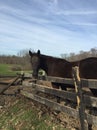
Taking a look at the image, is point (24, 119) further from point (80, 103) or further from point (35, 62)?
point (35, 62)

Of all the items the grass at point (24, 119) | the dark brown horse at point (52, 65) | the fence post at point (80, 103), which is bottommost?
the grass at point (24, 119)

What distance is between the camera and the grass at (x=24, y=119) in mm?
6388

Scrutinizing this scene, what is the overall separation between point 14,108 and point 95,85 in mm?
4446

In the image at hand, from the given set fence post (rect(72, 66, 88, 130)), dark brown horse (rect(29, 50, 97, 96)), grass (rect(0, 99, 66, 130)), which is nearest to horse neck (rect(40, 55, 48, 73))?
dark brown horse (rect(29, 50, 97, 96))

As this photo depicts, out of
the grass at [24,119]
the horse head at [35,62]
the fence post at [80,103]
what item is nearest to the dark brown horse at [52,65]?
the horse head at [35,62]

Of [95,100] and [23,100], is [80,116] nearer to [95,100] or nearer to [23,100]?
[95,100]

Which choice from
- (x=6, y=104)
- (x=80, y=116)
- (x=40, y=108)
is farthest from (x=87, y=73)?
(x=6, y=104)

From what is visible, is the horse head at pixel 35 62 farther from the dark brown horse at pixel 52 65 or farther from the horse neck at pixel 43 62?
the horse neck at pixel 43 62

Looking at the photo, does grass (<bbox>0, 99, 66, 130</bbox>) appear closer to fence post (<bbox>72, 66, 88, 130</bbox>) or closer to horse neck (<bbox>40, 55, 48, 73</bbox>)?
fence post (<bbox>72, 66, 88, 130</bbox>)

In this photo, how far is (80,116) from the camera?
5090 mm

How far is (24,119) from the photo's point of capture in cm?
724

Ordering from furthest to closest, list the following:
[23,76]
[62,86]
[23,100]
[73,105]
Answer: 1. [23,76]
2. [23,100]
3. [62,86]
4. [73,105]

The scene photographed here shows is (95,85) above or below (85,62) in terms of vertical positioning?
below

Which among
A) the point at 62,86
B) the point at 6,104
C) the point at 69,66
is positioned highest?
the point at 69,66
